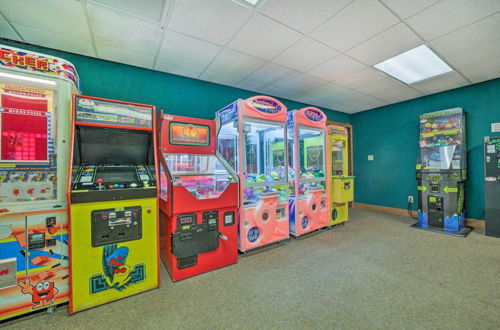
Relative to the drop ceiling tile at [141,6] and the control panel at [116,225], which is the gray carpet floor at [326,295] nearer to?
the control panel at [116,225]

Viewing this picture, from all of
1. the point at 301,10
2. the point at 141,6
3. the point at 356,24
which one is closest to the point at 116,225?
the point at 141,6

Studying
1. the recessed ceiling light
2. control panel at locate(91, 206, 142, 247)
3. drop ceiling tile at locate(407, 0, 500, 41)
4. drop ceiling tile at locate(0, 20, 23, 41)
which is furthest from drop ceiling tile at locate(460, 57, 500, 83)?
drop ceiling tile at locate(0, 20, 23, 41)

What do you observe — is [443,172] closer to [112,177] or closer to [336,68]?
[336,68]

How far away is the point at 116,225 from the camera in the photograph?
68.4 inches

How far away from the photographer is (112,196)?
1.70m

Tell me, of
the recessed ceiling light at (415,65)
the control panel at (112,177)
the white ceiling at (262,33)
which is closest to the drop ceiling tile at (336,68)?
the white ceiling at (262,33)

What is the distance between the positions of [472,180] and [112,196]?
18.4ft

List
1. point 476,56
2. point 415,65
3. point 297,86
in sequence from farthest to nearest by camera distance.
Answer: point 297,86, point 415,65, point 476,56

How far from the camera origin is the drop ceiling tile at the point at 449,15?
180cm

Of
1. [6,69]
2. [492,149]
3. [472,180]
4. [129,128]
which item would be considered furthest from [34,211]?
[472,180]

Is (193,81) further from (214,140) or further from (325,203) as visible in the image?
(325,203)

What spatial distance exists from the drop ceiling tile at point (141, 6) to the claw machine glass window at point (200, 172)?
1.40 meters

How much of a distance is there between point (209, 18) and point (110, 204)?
191 cm

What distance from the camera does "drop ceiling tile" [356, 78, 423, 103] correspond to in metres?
3.60
